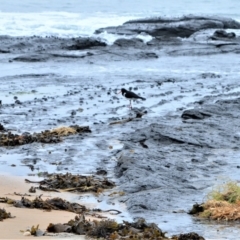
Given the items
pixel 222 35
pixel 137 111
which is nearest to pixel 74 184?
pixel 137 111

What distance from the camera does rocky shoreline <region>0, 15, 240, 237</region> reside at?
27.2 feet

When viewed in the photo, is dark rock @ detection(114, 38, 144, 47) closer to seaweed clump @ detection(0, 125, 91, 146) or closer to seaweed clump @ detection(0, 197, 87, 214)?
seaweed clump @ detection(0, 125, 91, 146)

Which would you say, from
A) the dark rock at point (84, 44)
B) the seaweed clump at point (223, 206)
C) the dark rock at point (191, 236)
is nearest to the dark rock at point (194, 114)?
the seaweed clump at point (223, 206)

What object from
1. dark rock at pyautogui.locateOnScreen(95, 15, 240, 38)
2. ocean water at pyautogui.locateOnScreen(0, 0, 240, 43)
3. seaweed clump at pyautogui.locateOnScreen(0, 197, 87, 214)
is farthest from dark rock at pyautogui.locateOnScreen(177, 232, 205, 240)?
dark rock at pyautogui.locateOnScreen(95, 15, 240, 38)

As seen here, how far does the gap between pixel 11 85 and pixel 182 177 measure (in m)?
9.82

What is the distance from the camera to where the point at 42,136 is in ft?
35.6

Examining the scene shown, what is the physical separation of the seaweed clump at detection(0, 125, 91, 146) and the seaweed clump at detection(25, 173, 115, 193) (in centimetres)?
215

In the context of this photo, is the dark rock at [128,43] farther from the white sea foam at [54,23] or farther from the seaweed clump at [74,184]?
the seaweed clump at [74,184]

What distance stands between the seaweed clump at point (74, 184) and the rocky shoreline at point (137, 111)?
255 mm

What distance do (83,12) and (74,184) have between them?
1732 inches

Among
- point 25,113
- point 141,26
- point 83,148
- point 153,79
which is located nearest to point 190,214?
point 83,148

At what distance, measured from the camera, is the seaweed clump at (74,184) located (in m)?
8.00

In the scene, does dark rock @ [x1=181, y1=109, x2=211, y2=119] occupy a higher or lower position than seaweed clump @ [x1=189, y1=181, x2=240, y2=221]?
lower

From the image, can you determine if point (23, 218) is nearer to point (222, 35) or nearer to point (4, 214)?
point (4, 214)
